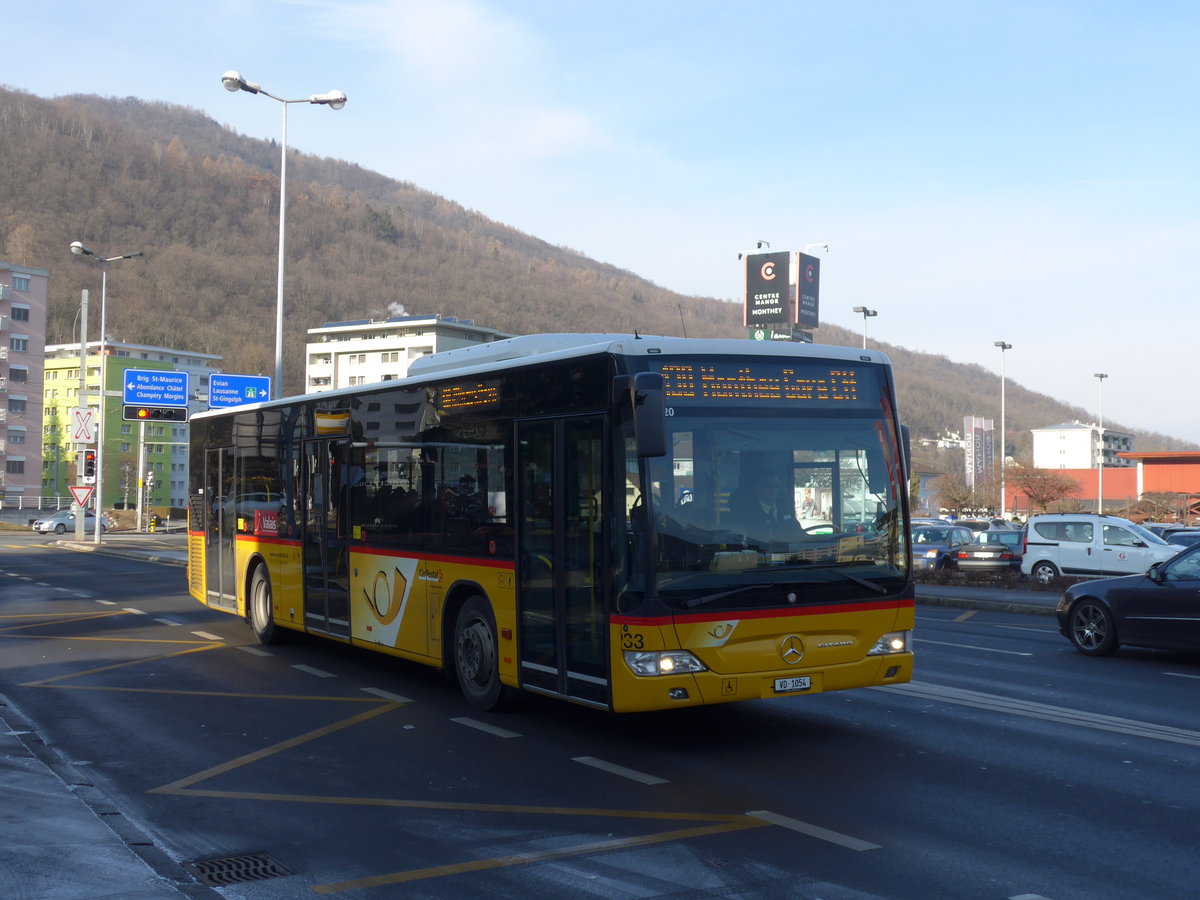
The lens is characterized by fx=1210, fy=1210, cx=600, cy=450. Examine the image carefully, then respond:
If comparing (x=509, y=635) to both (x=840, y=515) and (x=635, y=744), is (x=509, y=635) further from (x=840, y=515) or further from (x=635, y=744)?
(x=840, y=515)

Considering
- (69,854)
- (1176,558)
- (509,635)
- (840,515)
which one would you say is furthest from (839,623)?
(1176,558)

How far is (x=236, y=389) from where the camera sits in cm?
3822

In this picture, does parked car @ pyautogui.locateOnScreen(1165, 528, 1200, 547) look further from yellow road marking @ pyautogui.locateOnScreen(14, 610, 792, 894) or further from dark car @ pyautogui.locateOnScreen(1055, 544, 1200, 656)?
yellow road marking @ pyautogui.locateOnScreen(14, 610, 792, 894)

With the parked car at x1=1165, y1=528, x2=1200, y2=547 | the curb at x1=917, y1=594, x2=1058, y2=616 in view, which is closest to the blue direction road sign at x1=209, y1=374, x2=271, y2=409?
the curb at x1=917, y1=594, x2=1058, y2=616

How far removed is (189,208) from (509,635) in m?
184

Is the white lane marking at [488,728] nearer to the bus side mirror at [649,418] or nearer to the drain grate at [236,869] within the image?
the bus side mirror at [649,418]

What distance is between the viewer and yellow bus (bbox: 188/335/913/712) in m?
8.33

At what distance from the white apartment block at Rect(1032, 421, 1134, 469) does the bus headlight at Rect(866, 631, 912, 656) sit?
164332 millimetres

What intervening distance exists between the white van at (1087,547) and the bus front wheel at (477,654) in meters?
19.0

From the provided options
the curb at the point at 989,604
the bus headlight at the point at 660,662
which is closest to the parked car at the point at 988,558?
the curb at the point at 989,604

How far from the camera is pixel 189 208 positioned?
180m

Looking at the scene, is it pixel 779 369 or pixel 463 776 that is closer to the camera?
pixel 463 776

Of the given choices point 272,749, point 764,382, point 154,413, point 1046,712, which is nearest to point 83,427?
point 154,413

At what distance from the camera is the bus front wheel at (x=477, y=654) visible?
10094mm
